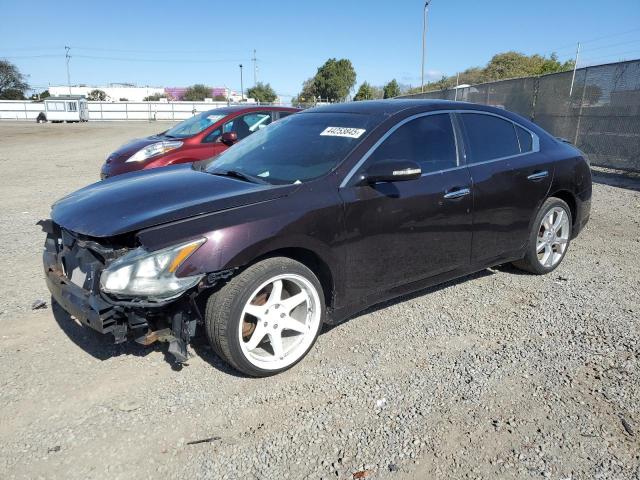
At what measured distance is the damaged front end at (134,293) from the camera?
258 centimetres

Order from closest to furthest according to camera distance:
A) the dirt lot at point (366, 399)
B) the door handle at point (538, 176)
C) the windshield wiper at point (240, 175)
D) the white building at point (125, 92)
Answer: the dirt lot at point (366, 399) < the windshield wiper at point (240, 175) < the door handle at point (538, 176) < the white building at point (125, 92)

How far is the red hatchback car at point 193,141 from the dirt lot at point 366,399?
11.6ft

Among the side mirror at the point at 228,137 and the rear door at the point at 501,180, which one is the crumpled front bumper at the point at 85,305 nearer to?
the rear door at the point at 501,180

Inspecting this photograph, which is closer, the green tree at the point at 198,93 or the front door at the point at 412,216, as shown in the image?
the front door at the point at 412,216

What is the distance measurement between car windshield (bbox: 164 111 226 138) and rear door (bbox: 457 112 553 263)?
5230 millimetres

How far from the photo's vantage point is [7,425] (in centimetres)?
255

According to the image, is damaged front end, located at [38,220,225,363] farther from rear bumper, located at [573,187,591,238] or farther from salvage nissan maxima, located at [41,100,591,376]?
Answer: rear bumper, located at [573,187,591,238]

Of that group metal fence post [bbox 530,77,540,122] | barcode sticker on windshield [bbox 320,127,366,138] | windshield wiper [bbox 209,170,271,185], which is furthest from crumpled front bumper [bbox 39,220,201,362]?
metal fence post [bbox 530,77,540,122]

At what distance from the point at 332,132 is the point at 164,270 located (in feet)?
5.58

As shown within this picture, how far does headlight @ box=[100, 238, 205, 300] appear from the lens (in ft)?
8.45

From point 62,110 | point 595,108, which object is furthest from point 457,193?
point 62,110

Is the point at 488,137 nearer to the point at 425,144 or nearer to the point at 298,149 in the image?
the point at 425,144

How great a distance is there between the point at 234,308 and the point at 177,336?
0.36 m

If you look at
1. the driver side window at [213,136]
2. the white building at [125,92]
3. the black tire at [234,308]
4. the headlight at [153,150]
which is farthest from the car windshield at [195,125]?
the white building at [125,92]
